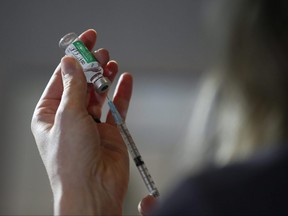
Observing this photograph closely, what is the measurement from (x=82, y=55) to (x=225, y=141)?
579 millimetres

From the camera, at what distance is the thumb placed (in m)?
1.04

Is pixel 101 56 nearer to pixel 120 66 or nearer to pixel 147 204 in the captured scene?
pixel 147 204

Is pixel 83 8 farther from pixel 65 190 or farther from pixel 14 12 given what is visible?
pixel 65 190

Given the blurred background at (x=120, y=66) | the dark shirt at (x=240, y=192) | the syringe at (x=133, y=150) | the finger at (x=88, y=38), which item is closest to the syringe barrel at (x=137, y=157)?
the syringe at (x=133, y=150)

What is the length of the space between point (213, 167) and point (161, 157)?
72.3 inches

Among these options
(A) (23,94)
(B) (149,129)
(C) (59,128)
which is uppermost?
(A) (23,94)

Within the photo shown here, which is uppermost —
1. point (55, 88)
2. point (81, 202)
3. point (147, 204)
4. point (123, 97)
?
point (55, 88)

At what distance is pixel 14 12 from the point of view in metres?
2.37

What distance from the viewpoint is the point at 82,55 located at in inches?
44.5

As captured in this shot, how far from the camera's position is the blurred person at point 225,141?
0.45 meters

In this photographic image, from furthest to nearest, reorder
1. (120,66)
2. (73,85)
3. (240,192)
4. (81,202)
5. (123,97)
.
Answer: (120,66) < (123,97) < (73,85) < (81,202) < (240,192)

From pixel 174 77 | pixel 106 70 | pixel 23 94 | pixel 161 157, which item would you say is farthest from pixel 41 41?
pixel 106 70

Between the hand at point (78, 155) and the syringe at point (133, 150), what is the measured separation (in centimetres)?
2

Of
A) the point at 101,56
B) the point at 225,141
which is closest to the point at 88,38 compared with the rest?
the point at 101,56
